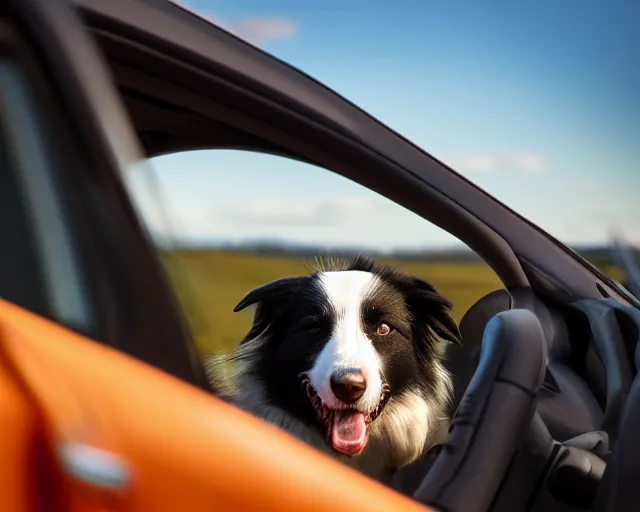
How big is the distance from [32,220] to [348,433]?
0.60 meters

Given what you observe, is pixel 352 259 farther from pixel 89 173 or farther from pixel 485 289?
pixel 89 173

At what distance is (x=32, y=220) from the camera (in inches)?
47.6

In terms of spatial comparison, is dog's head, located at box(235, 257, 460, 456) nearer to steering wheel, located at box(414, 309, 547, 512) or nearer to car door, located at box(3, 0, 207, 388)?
steering wheel, located at box(414, 309, 547, 512)

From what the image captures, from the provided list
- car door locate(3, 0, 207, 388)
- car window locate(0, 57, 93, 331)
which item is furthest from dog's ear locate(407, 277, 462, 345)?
car window locate(0, 57, 93, 331)

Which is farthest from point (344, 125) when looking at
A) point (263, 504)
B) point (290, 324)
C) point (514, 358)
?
point (263, 504)

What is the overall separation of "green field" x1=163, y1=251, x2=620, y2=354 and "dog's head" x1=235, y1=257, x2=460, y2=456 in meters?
0.02

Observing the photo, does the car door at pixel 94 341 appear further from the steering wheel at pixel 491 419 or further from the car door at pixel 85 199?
the steering wheel at pixel 491 419

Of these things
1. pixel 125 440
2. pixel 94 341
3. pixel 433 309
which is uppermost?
pixel 433 309

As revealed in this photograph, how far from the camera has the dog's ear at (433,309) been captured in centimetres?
145

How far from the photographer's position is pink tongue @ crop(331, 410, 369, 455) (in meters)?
1.36

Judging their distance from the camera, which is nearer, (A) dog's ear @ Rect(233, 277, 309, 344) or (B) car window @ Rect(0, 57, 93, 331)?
(B) car window @ Rect(0, 57, 93, 331)

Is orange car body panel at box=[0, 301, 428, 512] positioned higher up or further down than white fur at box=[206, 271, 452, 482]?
further down

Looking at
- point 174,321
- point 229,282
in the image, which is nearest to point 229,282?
point 229,282

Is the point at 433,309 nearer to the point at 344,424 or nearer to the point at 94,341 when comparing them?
the point at 344,424
